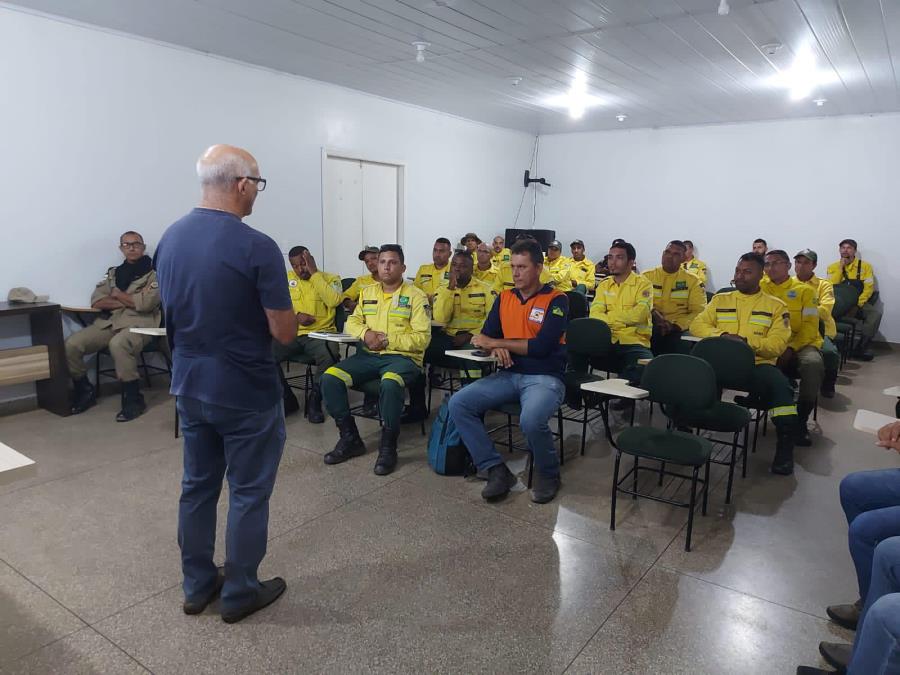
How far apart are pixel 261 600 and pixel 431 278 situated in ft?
15.4

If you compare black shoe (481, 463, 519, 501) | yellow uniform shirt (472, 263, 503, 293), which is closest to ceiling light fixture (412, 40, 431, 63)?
yellow uniform shirt (472, 263, 503, 293)

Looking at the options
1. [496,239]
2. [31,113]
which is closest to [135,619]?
[31,113]

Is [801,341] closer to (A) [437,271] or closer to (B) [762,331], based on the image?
(B) [762,331]

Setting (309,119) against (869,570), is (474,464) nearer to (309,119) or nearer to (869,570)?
(869,570)

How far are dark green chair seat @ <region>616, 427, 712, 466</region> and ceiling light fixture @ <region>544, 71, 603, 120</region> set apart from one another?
4.62 m

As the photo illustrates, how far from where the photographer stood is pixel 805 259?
5.77 m

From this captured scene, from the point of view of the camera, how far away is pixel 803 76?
604cm

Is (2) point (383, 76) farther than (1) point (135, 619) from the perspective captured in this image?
Yes

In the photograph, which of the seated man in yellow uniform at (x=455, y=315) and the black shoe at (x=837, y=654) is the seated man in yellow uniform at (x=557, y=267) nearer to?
the seated man in yellow uniform at (x=455, y=315)

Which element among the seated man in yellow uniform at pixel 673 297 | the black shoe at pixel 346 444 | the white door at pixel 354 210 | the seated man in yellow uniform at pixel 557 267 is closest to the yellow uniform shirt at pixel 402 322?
the black shoe at pixel 346 444

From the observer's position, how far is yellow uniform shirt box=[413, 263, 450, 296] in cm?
636

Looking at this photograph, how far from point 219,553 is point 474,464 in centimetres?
145

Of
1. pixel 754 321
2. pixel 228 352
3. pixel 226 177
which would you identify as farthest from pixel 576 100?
pixel 228 352

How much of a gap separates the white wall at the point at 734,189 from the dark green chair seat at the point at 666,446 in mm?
7047
